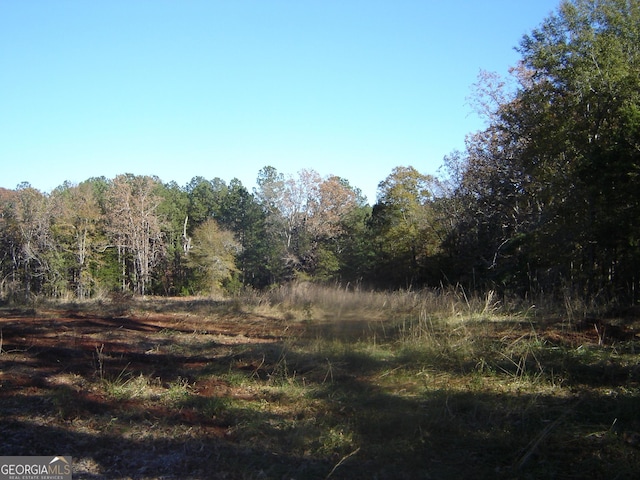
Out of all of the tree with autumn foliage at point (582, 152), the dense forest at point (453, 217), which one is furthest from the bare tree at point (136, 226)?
the tree with autumn foliage at point (582, 152)

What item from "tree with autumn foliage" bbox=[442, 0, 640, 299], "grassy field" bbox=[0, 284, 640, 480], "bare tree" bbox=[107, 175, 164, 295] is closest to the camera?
"grassy field" bbox=[0, 284, 640, 480]

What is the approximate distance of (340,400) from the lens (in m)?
5.55

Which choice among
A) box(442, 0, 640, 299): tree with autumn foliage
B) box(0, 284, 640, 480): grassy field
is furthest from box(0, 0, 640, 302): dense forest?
box(0, 284, 640, 480): grassy field

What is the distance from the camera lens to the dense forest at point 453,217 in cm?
1575

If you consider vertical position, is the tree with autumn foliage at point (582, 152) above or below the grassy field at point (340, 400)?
above

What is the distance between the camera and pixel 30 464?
4.17m

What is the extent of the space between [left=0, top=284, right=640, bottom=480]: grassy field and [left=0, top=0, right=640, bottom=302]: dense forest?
5.76 metres

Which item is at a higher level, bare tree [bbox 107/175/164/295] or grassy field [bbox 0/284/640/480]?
bare tree [bbox 107/175/164/295]

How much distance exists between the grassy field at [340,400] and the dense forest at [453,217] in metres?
5.76

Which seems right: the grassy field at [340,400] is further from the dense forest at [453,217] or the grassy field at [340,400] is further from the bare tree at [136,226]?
the bare tree at [136,226]

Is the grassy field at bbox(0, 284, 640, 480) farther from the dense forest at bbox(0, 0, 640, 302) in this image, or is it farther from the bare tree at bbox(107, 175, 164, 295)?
the bare tree at bbox(107, 175, 164, 295)

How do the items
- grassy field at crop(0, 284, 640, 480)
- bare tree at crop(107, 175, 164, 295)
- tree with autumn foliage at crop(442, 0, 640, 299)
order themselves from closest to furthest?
1. grassy field at crop(0, 284, 640, 480)
2. tree with autumn foliage at crop(442, 0, 640, 299)
3. bare tree at crop(107, 175, 164, 295)

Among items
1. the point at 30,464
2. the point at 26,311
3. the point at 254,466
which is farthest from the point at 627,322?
the point at 26,311

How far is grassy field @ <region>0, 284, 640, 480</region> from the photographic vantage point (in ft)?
13.5
